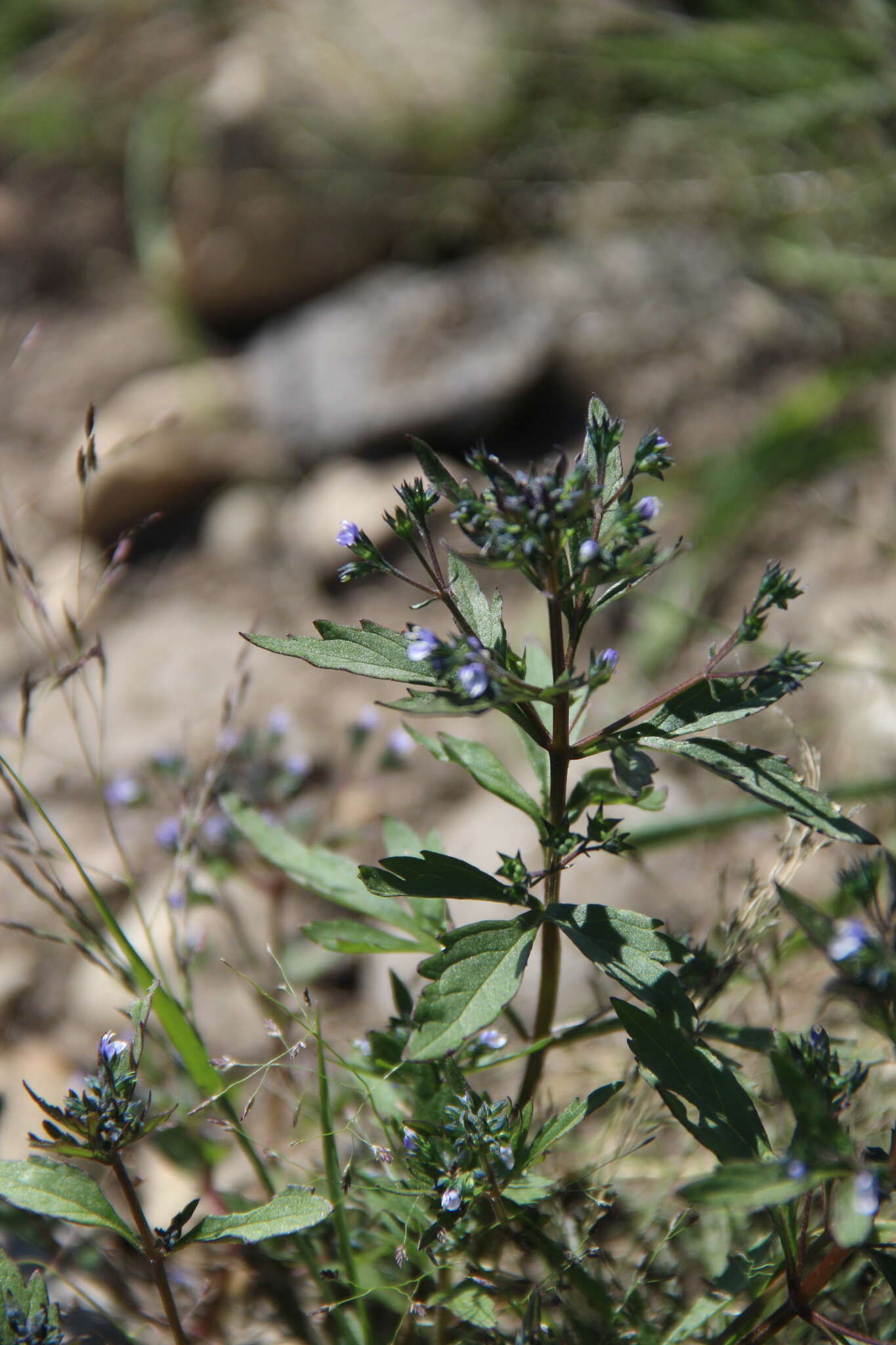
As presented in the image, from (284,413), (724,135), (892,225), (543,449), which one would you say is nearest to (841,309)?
(892,225)

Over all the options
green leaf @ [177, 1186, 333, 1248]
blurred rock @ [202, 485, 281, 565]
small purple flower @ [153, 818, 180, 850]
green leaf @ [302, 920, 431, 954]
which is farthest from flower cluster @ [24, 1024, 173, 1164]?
blurred rock @ [202, 485, 281, 565]

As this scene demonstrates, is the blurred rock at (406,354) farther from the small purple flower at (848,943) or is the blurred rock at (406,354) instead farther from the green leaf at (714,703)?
the small purple flower at (848,943)

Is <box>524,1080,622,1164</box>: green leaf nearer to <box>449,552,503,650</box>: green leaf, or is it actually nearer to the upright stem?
the upright stem

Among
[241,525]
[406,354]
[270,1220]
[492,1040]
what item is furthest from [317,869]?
[406,354]

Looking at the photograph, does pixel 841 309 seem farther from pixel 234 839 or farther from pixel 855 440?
pixel 234 839

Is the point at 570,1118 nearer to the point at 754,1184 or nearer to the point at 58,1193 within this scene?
the point at 754,1184

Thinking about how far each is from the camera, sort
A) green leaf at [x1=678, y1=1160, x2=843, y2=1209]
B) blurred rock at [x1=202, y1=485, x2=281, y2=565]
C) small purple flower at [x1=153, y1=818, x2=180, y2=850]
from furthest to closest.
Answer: blurred rock at [x1=202, y1=485, x2=281, y2=565] < small purple flower at [x1=153, y1=818, x2=180, y2=850] < green leaf at [x1=678, y1=1160, x2=843, y2=1209]

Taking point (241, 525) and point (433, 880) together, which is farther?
point (241, 525)
